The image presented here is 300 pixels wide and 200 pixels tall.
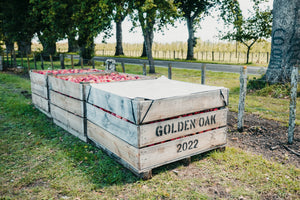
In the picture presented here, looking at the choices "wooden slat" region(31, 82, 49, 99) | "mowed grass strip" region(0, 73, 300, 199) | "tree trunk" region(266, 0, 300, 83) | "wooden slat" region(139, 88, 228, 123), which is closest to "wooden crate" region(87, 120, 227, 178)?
"mowed grass strip" region(0, 73, 300, 199)

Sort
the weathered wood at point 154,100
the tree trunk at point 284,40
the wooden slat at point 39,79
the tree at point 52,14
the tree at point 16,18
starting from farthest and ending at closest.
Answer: the tree at point 16,18 → the tree at point 52,14 → the tree trunk at point 284,40 → the wooden slat at point 39,79 → the weathered wood at point 154,100

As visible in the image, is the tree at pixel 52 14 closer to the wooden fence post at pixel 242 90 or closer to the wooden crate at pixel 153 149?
the wooden fence post at pixel 242 90

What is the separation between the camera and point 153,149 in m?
3.92

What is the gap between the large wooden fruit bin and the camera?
381 centimetres

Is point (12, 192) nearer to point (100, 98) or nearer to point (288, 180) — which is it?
point (100, 98)

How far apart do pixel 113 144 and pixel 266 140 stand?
127 inches

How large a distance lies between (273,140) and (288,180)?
5.71ft

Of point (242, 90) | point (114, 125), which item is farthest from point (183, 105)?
point (242, 90)

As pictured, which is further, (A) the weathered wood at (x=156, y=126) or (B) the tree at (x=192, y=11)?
(B) the tree at (x=192, y=11)

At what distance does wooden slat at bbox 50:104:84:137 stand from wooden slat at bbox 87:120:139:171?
0.97 ft

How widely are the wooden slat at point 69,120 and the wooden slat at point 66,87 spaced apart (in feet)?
1.47

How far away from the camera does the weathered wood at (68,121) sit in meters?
5.47

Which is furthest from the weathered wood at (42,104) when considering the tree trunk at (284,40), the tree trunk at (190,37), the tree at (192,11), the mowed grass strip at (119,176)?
the tree trunk at (190,37)

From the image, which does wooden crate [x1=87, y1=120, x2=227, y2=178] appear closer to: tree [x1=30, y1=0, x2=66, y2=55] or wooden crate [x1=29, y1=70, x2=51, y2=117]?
wooden crate [x1=29, y1=70, x2=51, y2=117]
